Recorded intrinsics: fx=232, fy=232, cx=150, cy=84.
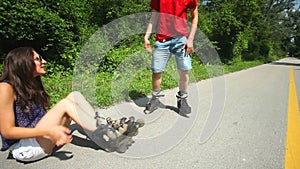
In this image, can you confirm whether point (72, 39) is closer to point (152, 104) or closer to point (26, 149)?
point (152, 104)

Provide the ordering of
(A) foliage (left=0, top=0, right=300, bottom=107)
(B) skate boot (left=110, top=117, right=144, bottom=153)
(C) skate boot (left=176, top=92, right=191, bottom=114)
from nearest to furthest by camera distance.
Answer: (B) skate boot (left=110, top=117, right=144, bottom=153) → (C) skate boot (left=176, top=92, right=191, bottom=114) → (A) foliage (left=0, top=0, right=300, bottom=107)

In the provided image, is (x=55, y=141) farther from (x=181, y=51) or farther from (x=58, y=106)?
(x=181, y=51)

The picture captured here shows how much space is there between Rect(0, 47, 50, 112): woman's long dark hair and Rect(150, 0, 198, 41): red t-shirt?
1.90m

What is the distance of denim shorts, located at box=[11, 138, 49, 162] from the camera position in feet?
6.14

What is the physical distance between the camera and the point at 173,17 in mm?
3227

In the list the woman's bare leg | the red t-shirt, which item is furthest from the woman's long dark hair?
the red t-shirt

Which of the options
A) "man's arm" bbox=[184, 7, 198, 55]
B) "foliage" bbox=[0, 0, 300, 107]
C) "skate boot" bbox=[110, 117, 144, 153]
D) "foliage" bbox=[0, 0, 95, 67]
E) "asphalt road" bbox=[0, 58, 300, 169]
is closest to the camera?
"asphalt road" bbox=[0, 58, 300, 169]

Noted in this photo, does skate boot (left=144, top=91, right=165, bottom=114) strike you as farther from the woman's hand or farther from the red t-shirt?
the woman's hand

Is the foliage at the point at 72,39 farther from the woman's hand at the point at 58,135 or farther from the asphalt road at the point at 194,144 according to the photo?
the woman's hand at the point at 58,135

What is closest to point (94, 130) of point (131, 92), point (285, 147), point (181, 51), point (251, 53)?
point (181, 51)

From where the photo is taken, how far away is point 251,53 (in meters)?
26.1

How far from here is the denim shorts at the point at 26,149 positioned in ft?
6.14

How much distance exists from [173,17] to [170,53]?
51cm

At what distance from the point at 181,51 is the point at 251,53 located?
25460mm
